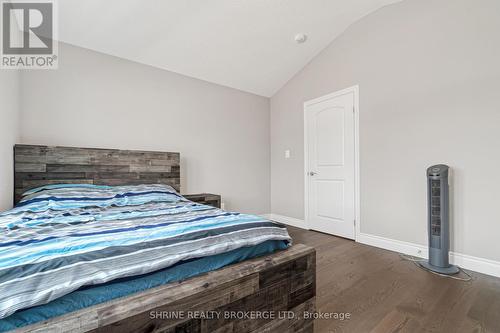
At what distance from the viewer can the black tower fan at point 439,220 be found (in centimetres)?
212

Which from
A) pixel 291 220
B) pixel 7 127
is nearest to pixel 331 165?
pixel 291 220

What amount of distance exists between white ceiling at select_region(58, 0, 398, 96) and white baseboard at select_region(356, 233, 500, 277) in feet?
8.78

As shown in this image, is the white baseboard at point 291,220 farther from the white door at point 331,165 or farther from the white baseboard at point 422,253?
the white baseboard at point 422,253

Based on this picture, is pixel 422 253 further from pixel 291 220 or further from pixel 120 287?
pixel 120 287

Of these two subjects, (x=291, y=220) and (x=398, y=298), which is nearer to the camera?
(x=398, y=298)

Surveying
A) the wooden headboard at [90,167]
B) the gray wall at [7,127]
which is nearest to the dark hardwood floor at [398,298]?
the wooden headboard at [90,167]

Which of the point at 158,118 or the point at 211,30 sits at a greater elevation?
the point at 211,30

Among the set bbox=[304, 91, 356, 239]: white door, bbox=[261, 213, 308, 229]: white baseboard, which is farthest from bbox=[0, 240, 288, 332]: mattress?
bbox=[261, 213, 308, 229]: white baseboard

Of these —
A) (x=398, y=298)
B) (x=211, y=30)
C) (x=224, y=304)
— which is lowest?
(x=398, y=298)

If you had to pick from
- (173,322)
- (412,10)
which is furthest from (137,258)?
(412,10)

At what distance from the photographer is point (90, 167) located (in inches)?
101

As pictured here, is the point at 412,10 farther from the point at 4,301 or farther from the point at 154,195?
the point at 4,301

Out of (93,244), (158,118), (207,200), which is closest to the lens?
(93,244)

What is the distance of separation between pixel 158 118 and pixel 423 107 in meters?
3.10
